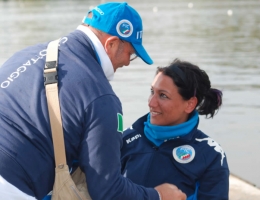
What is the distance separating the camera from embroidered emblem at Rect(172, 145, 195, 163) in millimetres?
3684

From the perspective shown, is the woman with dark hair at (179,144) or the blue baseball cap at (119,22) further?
the woman with dark hair at (179,144)

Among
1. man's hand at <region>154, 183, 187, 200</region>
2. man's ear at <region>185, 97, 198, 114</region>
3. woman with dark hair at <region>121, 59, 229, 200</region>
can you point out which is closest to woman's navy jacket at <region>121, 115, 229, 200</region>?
woman with dark hair at <region>121, 59, 229, 200</region>

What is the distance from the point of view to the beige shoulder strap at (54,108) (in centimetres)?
271

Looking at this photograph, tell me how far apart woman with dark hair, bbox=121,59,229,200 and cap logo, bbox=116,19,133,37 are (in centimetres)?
91

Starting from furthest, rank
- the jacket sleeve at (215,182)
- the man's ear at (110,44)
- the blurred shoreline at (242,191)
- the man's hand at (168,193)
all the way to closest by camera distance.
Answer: the blurred shoreline at (242,191)
the jacket sleeve at (215,182)
the man's hand at (168,193)
the man's ear at (110,44)

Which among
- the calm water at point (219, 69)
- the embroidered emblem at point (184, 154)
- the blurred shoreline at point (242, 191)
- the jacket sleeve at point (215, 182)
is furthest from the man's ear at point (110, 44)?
the calm water at point (219, 69)

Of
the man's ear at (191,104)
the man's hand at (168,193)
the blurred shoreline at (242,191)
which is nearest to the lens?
the man's hand at (168,193)

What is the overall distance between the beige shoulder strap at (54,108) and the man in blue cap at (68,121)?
27 millimetres

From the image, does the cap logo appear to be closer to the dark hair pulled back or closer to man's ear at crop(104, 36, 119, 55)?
man's ear at crop(104, 36, 119, 55)

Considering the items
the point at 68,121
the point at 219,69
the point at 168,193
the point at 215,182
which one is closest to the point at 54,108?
the point at 68,121

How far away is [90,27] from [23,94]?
0.49m

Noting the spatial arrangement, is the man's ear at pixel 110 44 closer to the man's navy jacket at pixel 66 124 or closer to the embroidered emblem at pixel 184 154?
the man's navy jacket at pixel 66 124

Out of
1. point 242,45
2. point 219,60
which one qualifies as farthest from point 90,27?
point 242,45

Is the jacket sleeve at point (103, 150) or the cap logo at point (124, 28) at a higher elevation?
the cap logo at point (124, 28)
